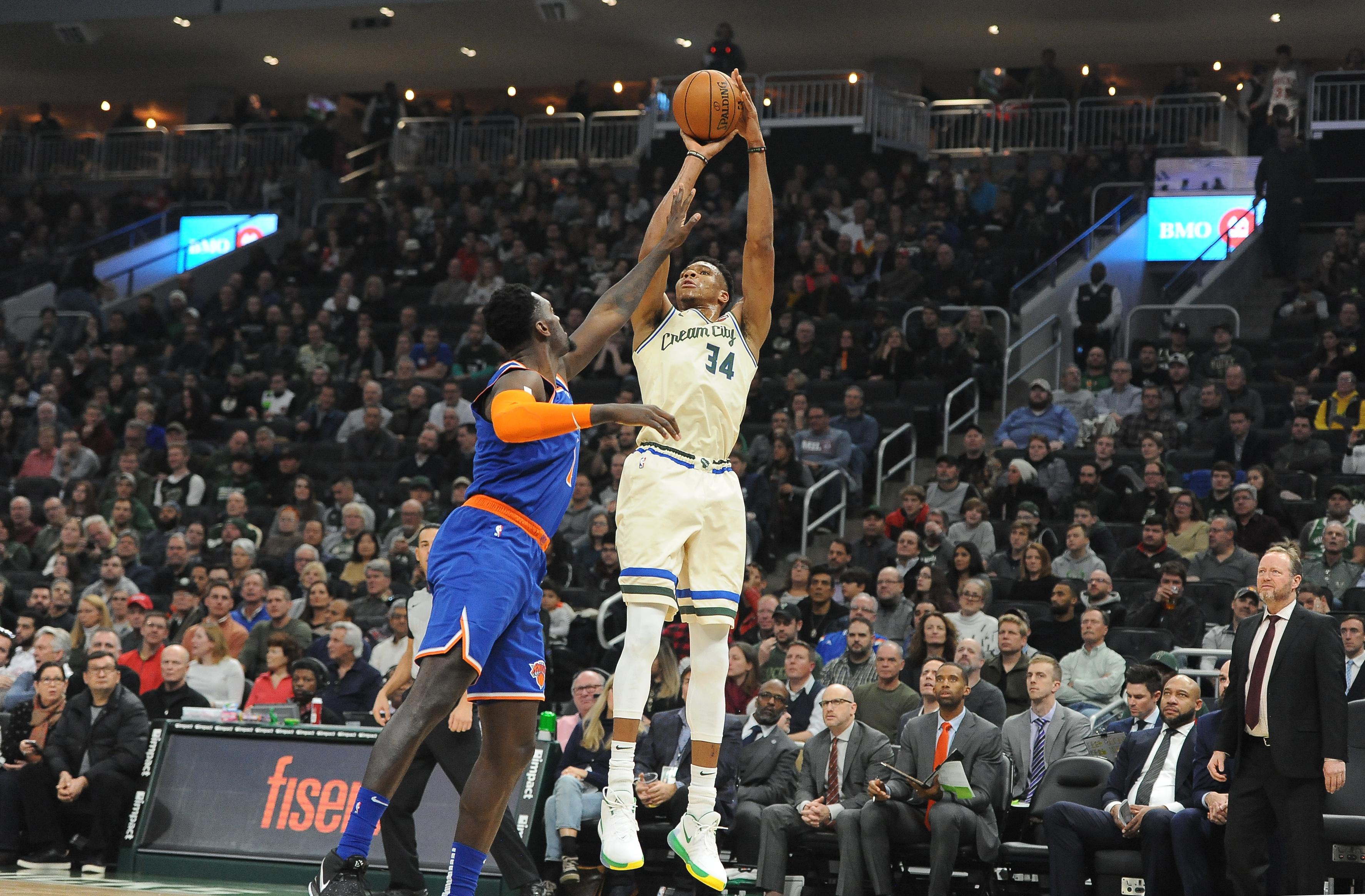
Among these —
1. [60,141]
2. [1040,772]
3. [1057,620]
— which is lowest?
[1040,772]

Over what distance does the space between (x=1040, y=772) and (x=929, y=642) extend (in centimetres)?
146

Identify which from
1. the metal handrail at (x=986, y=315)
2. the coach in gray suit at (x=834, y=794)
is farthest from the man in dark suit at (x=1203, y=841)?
the metal handrail at (x=986, y=315)

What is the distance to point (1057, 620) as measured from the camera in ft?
38.9

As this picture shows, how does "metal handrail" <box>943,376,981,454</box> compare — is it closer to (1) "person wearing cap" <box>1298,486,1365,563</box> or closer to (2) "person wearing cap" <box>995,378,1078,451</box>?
(2) "person wearing cap" <box>995,378,1078,451</box>

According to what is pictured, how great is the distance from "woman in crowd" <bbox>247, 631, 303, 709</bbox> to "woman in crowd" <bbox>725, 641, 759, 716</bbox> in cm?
326

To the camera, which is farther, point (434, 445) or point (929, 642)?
point (434, 445)

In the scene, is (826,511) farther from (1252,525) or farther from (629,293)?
(629,293)

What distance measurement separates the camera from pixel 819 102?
2400cm

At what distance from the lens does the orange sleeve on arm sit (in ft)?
17.5

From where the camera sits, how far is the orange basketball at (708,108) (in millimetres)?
6594

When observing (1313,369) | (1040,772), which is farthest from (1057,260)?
(1040,772)

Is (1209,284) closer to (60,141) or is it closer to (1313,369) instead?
(1313,369)

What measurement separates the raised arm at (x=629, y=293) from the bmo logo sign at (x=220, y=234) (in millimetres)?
21272

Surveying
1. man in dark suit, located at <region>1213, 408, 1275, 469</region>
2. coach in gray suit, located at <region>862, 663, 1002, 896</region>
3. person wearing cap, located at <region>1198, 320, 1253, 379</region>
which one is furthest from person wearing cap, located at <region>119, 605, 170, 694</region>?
person wearing cap, located at <region>1198, 320, 1253, 379</region>
